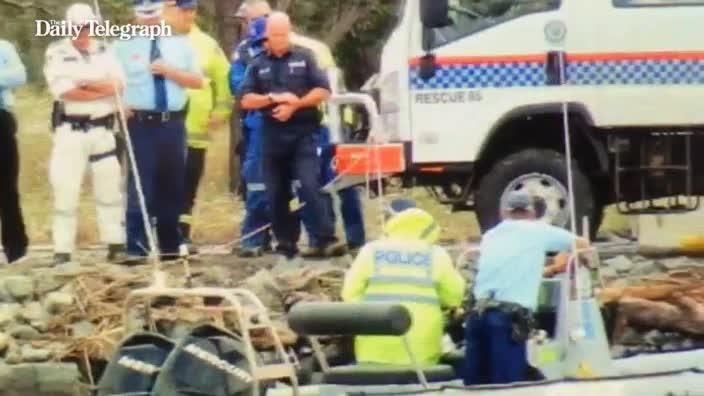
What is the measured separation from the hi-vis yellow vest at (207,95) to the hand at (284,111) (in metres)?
0.79

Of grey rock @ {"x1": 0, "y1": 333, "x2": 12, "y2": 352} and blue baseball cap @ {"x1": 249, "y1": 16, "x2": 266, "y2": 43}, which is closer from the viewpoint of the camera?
grey rock @ {"x1": 0, "y1": 333, "x2": 12, "y2": 352}

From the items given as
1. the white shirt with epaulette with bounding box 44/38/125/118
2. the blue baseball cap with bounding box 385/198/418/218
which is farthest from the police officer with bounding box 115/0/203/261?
the blue baseball cap with bounding box 385/198/418/218

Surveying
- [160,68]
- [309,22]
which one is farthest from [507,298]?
[309,22]

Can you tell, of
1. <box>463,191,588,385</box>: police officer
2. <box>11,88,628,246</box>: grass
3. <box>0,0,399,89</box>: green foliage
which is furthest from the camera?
<box>0,0,399,89</box>: green foliage

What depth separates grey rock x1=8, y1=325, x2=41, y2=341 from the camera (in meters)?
13.4

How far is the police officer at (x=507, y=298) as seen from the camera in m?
11.1

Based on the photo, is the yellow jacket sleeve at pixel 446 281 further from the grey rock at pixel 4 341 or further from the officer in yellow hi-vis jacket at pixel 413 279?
the grey rock at pixel 4 341

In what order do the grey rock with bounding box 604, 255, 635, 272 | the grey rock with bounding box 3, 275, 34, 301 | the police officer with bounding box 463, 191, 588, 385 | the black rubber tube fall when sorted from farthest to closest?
the grey rock with bounding box 604, 255, 635, 272 < the grey rock with bounding box 3, 275, 34, 301 < the police officer with bounding box 463, 191, 588, 385 < the black rubber tube

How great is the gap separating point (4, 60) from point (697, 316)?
4.23m

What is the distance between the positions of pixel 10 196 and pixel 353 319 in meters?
5.20

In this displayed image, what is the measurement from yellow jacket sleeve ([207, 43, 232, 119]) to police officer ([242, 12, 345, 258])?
0.83m

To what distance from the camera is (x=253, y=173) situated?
1612cm

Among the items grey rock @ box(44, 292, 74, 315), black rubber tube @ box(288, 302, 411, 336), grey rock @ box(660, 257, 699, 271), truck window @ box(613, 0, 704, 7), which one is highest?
truck window @ box(613, 0, 704, 7)

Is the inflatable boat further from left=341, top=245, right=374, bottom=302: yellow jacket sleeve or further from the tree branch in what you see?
the tree branch
